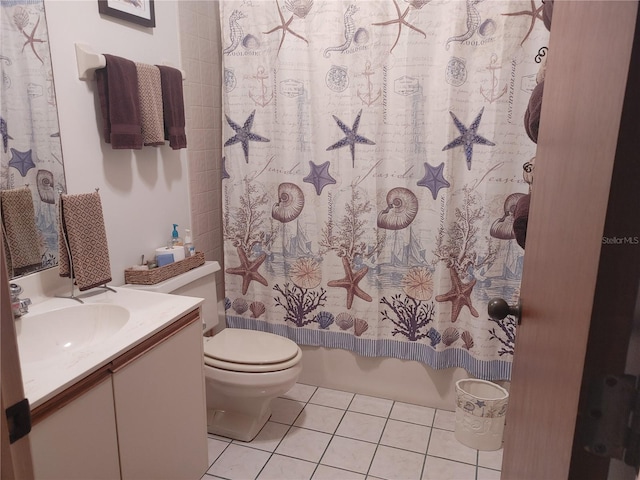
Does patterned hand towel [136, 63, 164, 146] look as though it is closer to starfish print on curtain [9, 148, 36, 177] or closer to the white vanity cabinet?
starfish print on curtain [9, 148, 36, 177]

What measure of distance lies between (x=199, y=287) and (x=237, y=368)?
439 mm

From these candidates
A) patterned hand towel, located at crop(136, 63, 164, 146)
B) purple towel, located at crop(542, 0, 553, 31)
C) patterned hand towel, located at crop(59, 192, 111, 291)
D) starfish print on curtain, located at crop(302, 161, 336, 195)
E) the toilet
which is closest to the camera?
purple towel, located at crop(542, 0, 553, 31)

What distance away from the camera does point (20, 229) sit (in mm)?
1563

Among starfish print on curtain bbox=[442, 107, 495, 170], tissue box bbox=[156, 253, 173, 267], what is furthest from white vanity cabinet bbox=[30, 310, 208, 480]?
starfish print on curtain bbox=[442, 107, 495, 170]

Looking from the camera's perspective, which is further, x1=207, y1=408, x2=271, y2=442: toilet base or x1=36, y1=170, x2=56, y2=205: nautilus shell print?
x1=207, y1=408, x2=271, y2=442: toilet base

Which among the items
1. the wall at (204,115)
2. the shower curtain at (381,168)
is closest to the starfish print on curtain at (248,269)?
the shower curtain at (381,168)

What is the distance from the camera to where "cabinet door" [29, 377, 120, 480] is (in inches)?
43.9

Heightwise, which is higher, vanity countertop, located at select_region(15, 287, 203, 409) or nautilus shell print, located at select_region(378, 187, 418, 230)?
nautilus shell print, located at select_region(378, 187, 418, 230)

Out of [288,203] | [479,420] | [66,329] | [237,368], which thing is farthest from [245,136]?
[479,420]

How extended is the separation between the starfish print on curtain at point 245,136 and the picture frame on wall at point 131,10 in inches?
22.5

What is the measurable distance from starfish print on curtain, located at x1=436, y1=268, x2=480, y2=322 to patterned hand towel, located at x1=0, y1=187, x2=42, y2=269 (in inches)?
65.8

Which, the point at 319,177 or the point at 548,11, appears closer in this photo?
the point at 548,11

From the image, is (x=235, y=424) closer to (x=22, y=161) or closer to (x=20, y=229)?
(x=20, y=229)

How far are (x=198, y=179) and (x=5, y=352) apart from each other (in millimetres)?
1861
